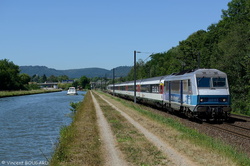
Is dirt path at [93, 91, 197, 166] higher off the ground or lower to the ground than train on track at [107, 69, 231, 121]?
lower

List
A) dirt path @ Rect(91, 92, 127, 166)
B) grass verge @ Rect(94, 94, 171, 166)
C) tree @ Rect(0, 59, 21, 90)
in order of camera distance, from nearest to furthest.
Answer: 1. dirt path @ Rect(91, 92, 127, 166)
2. grass verge @ Rect(94, 94, 171, 166)
3. tree @ Rect(0, 59, 21, 90)

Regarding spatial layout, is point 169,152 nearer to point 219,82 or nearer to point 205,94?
point 205,94

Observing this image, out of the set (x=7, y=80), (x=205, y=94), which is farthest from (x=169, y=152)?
(x=7, y=80)

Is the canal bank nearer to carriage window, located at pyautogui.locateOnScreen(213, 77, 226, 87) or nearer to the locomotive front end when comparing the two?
the locomotive front end

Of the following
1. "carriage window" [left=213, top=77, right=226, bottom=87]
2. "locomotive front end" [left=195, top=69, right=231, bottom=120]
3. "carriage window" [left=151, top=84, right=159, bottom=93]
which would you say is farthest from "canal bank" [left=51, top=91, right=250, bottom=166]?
"carriage window" [left=151, top=84, right=159, bottom=93]

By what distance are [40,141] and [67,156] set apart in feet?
26.3

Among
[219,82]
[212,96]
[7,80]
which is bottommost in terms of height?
[212,96]

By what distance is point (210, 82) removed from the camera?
22.4m

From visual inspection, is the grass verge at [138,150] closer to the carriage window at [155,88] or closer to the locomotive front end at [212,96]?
the locomotive front end at [212,96]

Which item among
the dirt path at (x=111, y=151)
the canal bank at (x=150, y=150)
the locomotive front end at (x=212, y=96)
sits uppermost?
the locomotive front end at (x=212, y=96)

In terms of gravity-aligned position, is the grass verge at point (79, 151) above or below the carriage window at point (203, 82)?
below

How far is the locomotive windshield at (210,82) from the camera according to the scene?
2227cm

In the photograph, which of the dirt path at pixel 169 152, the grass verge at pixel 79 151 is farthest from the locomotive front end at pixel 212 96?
the grass verge at pixel 79 151

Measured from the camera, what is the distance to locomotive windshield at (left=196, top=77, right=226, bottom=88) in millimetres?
22266
